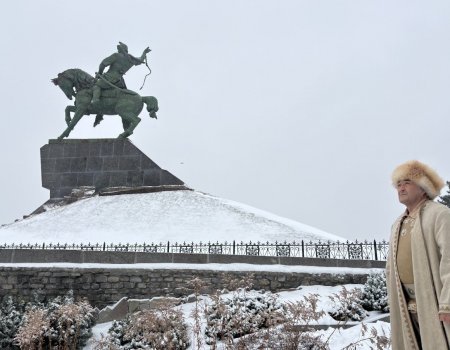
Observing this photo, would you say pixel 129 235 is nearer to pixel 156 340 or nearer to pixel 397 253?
pixel 156 340

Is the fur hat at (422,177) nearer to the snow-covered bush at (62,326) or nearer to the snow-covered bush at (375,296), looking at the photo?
the snow-covered bush at (62,326)

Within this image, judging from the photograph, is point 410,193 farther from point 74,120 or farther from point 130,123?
point 74,120

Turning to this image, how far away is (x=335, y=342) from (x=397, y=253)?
2.99m

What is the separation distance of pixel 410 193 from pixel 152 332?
3584mm

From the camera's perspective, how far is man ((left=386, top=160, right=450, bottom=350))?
9.77 feet

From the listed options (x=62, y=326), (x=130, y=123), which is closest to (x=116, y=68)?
(x=130, y=123)

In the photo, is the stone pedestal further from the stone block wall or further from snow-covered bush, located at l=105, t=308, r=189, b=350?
snow-covered bush, located at l=105, t=308, r=189, b=350

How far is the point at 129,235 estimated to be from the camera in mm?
15805

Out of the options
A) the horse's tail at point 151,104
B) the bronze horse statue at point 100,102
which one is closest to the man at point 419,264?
the bronze horse statue at point 100,102

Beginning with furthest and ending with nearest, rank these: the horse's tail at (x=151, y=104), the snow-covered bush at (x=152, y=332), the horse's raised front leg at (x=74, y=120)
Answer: the horse's tail at (x=151, y=104) < the horse's raised front leg at (x=74, y=120) < the snow-covered bush at (x=152, y=332)

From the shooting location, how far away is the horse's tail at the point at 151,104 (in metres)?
23.1

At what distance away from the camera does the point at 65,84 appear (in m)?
22.9

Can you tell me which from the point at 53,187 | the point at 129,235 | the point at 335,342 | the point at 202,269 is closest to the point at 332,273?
the point at 202,269

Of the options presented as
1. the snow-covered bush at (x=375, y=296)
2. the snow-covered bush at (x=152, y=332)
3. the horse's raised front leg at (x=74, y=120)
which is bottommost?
the snow-covered bush at (x=152, y=332)
